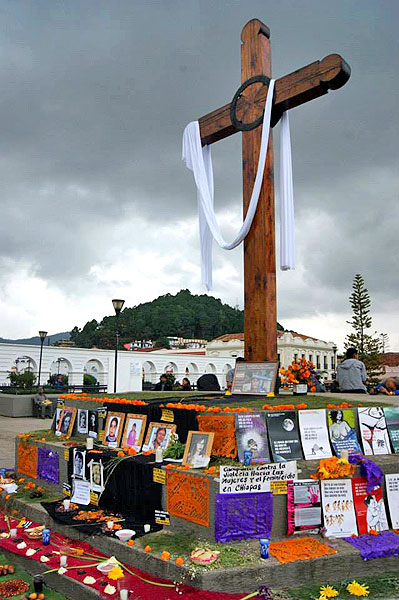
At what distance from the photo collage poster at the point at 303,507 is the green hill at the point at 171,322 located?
264ft

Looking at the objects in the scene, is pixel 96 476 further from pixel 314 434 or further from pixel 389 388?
pixel 389 388

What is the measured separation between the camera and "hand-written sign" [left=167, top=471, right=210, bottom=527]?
418 centimetres

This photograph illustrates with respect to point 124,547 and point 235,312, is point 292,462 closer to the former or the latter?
point 124,547

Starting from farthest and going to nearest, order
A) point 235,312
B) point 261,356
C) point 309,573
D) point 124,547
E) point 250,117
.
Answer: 1. point 235,312
2. point 250,117
3. point 261,356
4. point 124,547
5. point 309,573

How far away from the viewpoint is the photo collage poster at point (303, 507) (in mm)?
4266

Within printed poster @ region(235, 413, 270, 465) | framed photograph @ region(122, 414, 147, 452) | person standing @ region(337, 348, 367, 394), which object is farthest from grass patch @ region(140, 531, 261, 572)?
person standing @ region(337, 348, 367, 394)

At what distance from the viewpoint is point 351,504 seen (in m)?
4.49

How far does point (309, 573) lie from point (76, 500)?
2667 mm

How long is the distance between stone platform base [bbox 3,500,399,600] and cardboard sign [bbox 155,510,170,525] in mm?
417

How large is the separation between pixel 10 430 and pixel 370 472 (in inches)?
436

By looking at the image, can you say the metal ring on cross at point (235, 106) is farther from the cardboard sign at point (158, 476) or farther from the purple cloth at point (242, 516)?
the purple cloth at point (242, 516)

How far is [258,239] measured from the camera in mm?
6520

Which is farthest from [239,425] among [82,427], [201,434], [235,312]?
[235,312]

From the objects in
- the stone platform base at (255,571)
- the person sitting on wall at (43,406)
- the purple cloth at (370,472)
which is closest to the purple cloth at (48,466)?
the stone platform base at (255,571)
